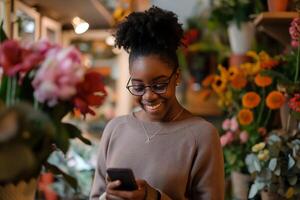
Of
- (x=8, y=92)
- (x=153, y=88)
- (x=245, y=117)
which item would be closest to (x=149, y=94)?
(x=153, y=88)

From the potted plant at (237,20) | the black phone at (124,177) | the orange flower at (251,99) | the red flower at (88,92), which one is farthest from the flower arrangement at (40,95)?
the potted plant at (237,20)

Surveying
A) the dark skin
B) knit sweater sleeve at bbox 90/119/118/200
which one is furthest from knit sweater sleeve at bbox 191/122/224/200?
knit sweater sleeve at bbox 90/119/118/200

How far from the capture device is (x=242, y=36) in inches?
91.8

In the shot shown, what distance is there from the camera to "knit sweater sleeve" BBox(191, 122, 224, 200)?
3.72ft

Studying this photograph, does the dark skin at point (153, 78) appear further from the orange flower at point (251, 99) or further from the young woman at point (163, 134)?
the orange flower at point (251, 99)

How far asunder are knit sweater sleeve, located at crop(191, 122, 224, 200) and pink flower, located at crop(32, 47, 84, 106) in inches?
17.6

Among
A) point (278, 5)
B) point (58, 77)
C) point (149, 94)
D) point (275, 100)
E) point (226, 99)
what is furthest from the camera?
point (226, 99)

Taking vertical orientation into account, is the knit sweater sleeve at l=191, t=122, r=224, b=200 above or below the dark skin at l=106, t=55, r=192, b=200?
below

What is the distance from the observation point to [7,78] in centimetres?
85

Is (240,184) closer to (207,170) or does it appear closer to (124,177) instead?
Answer: (207,170)

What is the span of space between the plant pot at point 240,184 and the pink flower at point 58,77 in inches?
50.6

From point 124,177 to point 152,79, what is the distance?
237 mm

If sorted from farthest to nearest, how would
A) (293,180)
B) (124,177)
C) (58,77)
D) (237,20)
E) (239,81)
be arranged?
1. (237,20)
2. (239,81)
3. (293,180)
4. (124,177)
5. (58,77)

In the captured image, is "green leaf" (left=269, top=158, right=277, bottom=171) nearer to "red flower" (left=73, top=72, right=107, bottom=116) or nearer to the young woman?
the young woman
